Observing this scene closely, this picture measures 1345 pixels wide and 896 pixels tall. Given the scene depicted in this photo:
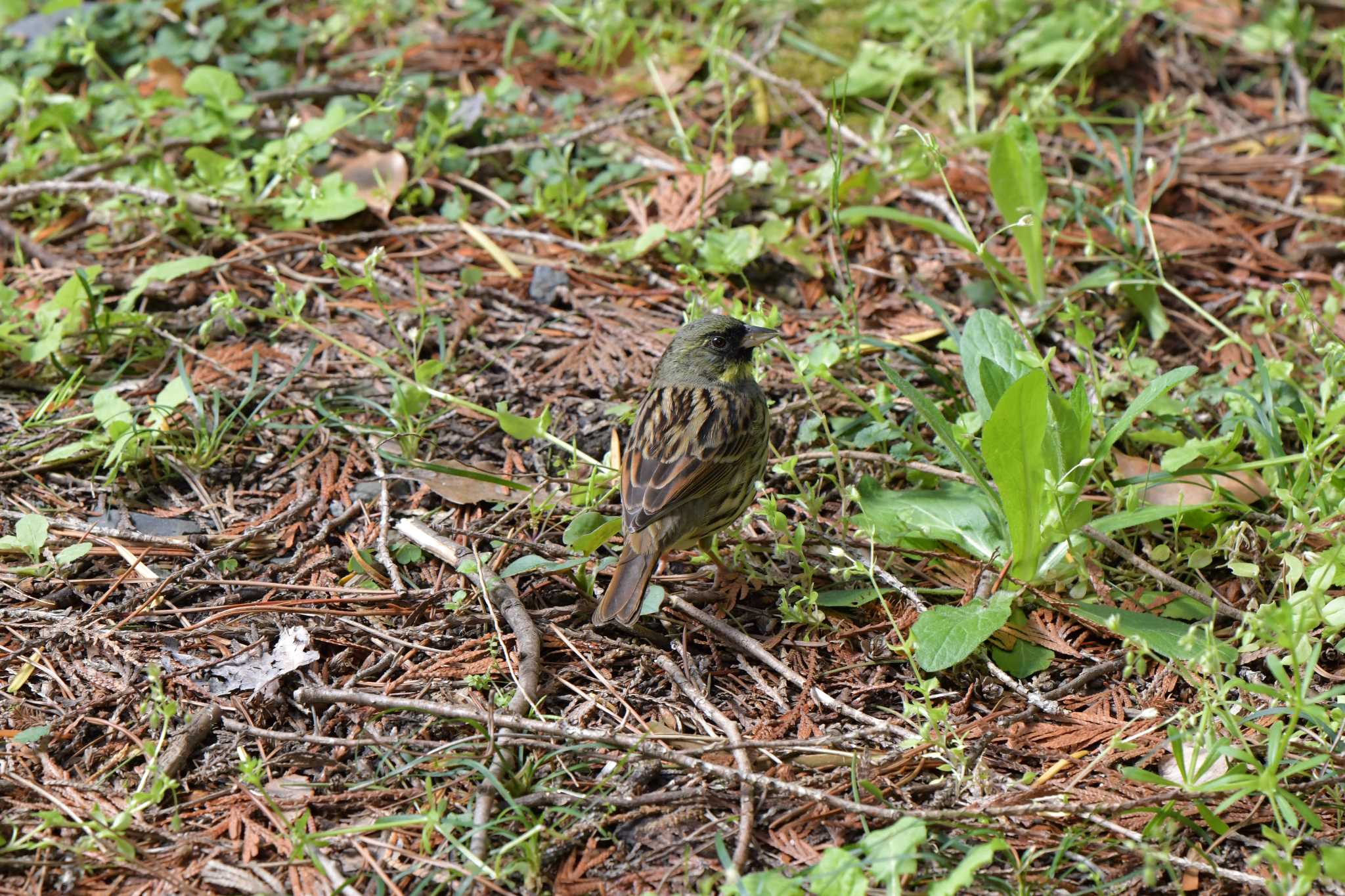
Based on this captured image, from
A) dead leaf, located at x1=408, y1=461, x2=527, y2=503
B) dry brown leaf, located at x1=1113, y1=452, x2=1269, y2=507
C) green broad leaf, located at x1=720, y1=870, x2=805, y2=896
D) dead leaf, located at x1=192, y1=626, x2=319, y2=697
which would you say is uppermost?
dry brown leaf, located at x1=1113, y1=452, x2=1269, y2=507

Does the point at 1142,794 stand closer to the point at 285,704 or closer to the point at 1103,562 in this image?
the point at 1103,562

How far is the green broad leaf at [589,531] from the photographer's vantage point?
3.95 meters

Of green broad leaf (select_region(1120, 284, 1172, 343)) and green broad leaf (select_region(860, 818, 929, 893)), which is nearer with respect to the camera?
green broad leaf (select_region(860, 818, 929, 893))

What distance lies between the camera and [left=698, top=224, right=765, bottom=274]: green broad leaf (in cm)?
515

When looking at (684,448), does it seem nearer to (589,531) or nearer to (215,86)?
(589,531)

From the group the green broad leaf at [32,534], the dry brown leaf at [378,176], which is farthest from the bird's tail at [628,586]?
the dry brown leaf at [378,176]

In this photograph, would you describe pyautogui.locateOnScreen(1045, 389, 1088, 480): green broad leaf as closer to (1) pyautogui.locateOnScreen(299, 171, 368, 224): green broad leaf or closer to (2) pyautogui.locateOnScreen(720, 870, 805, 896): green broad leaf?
(2) pyautogui.locateOnScreen(720, 870, 805, 896): green broad leaf

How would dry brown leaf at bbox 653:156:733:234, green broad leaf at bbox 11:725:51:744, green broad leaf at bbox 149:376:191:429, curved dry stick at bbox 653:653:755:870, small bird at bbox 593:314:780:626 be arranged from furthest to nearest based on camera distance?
dry brown leaf at bbox 653:156:733:234
green broad leaf at bbox 149:376:191:429
small bird at bbox 593:314:780:626
green broad leaf at bbox 11:725:51:744
curved dry stick at bbox 653:653:755:870

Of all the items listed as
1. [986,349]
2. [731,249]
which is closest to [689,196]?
[731,249]

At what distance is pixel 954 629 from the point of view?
3.53 m

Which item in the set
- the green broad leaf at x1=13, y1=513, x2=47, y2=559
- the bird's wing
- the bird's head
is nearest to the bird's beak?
the bird's head

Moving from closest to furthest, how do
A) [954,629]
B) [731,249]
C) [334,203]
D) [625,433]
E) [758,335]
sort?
[954,629], [758,335], [625,433], [731,249], [334,203]

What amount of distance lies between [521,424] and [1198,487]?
7.56 feet

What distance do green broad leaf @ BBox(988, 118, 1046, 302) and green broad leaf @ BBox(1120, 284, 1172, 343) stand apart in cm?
38
